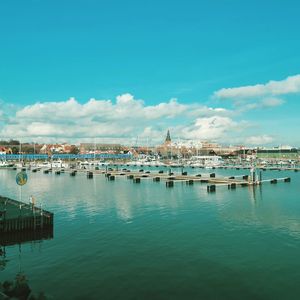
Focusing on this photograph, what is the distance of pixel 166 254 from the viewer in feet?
93.2

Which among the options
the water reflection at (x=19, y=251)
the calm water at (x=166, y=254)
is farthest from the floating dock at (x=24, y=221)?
the calm water at (x=166, y=254)

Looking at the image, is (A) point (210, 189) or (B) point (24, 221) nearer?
(B) point (24, 221)

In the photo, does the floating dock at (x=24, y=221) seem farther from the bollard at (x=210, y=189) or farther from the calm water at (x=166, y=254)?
the bollard at (x=210, y=189)

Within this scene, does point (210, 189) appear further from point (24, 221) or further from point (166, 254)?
point (24, 221)

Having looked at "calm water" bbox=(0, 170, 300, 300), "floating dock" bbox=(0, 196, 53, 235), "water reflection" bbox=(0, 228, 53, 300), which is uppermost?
"floating dock" bbox=(0, 196, 53, 235)

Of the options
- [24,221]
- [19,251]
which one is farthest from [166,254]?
[24,221]

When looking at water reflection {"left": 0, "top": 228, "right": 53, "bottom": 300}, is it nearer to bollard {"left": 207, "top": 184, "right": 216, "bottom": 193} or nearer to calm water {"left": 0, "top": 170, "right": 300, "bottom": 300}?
calm water {"left": 0, "top": 170, "right": 300, "bottom": 300}

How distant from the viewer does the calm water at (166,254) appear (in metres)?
21.8

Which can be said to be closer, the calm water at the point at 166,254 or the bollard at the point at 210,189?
the calm water at the point at 166,254

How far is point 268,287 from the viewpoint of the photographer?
867 inches

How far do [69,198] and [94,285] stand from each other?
40.9 meters

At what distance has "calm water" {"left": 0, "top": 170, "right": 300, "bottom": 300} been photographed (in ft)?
71.4

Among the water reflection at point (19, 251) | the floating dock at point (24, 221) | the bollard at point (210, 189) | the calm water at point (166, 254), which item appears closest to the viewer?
the water reflection at point (19, 251)

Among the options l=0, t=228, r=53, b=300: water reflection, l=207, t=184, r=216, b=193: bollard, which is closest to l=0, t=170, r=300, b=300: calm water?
l=0, t=228, r=53, b=300: water reflection
